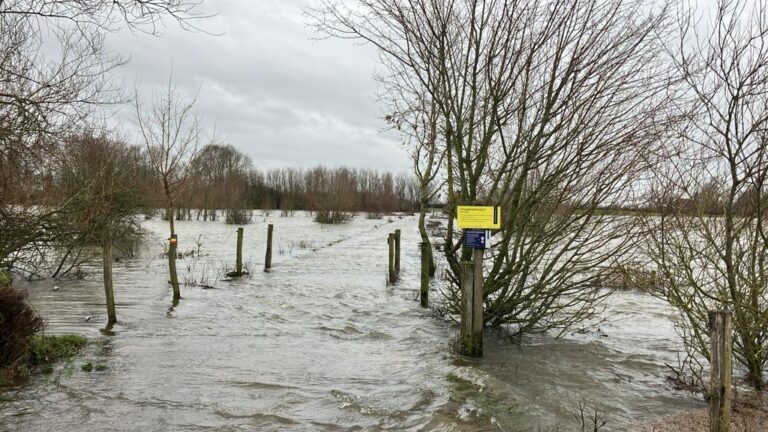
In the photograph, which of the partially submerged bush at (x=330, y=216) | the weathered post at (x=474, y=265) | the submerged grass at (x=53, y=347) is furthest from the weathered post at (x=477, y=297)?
the partially submerged bush at (x=330, y=216)

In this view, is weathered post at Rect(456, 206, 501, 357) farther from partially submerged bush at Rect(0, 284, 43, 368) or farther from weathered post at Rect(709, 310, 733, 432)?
partially submerged bush at Rect(0, 284, 43, 368)

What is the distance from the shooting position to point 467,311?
20.6 ft

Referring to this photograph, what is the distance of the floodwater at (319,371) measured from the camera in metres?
4.76

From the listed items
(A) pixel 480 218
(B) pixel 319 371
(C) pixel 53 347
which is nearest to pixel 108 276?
(C) pixel 53 347

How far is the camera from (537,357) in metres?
6.98

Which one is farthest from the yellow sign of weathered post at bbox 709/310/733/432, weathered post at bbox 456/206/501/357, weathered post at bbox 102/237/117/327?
weathered post at bbox 102/237/117/327

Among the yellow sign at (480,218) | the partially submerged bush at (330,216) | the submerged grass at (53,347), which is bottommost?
the submerged grass at (53,347)

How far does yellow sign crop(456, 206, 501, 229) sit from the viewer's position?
595 centimetres

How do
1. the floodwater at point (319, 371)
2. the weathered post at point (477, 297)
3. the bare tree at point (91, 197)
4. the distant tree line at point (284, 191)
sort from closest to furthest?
the floodwater at point (319, 371) → the weathered post at point (477, 297) → the bare tree at point (91, 197) → the distant tree line at point (284, 191)

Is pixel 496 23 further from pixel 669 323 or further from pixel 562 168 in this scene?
pixel 669 323

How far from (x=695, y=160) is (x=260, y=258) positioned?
1569 centimetres

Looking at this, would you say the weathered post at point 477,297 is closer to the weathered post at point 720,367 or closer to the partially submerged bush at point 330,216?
the weathered post at point 720,367

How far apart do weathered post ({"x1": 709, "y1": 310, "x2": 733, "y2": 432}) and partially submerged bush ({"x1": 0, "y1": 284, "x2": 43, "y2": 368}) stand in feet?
21.2

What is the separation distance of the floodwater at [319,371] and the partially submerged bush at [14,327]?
0.40m
